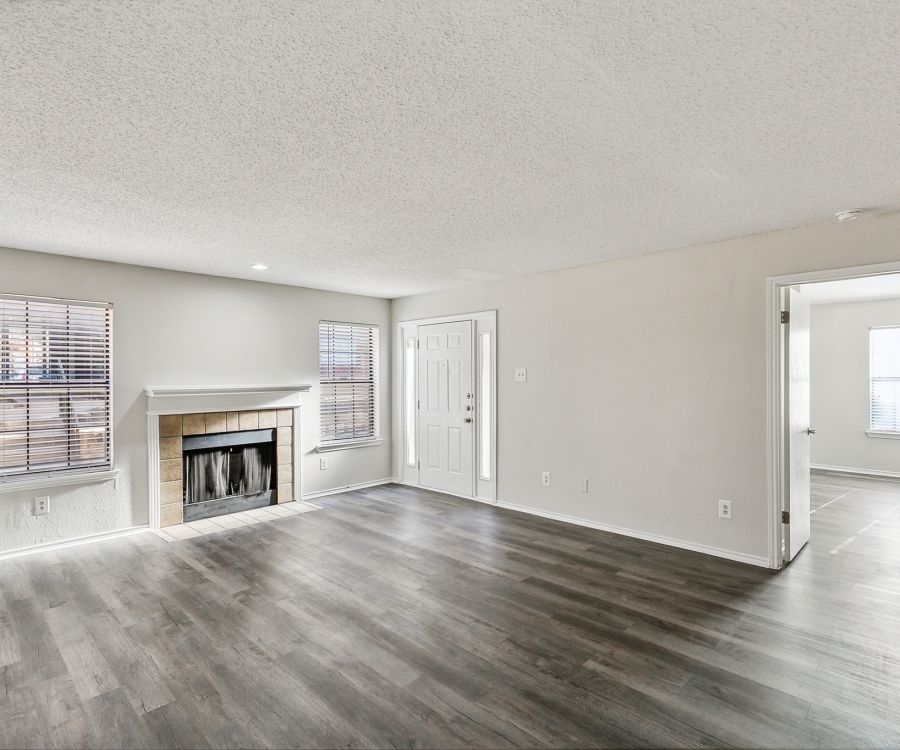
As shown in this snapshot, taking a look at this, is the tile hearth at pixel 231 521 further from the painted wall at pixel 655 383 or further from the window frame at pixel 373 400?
the painted wall at pixel 655 383

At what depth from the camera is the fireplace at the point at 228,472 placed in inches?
197

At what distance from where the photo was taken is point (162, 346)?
4.80 meters

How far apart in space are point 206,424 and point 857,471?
27.4 feet

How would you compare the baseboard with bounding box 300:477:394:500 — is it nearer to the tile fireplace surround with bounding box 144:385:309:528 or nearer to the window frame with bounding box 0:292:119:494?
the tile fireplace surround with bounding box 144:385:309:528

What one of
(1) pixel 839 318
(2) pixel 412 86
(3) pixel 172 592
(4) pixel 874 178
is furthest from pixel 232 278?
(1) pixel 839 318

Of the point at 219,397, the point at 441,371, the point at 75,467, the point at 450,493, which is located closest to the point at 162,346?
the point at 219,397

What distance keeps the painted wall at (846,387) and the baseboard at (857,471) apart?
0.09 ft

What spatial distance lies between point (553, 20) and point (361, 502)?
4.93 m

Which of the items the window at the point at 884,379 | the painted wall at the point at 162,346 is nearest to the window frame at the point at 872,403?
the window at the point at 884,379

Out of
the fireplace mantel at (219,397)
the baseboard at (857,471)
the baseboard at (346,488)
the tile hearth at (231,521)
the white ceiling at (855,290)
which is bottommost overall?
the baseboard at (857,471)

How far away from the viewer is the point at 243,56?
165 centimetres

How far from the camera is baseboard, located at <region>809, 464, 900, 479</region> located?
272 inches

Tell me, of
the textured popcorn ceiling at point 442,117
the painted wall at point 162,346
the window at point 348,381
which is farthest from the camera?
the window at point 348,381

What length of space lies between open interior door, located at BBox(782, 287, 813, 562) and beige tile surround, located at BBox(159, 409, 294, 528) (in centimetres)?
460
